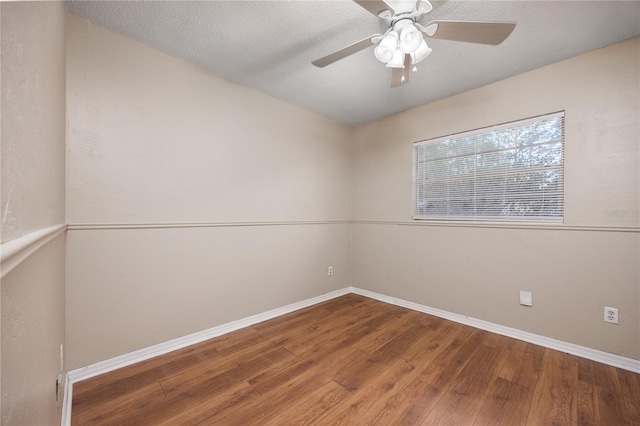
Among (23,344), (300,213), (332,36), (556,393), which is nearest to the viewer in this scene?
(23,344)

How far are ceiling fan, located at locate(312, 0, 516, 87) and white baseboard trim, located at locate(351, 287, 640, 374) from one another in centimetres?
234

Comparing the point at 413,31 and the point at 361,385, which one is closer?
the point at 413,31

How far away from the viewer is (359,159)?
3.57 m

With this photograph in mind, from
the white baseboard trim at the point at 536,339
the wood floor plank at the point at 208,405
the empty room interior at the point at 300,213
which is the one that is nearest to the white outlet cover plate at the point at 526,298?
the empty room interior at the point at 300,213

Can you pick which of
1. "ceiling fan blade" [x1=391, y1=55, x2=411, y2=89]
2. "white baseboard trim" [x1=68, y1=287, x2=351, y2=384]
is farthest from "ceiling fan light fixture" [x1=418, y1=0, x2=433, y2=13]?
"white baseboard trim" [x1=68, y1=287, x2=351, y2=384]

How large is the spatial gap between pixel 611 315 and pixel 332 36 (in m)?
2.90

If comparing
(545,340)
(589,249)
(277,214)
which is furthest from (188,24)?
(545,340)

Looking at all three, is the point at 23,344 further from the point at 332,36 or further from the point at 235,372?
the point at 332,36

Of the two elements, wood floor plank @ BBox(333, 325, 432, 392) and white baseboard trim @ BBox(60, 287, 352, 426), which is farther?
wood floor plank @ BBox(333, 325, 432, 392)

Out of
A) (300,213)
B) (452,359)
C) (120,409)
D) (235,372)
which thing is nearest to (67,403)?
(120,409)

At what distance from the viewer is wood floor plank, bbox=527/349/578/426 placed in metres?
1.38

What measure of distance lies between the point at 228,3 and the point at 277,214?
180 centimetres

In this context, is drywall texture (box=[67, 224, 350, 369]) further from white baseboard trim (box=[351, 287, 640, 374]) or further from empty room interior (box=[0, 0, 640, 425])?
white baseboard trim (box=[351, 287, 640, 374])

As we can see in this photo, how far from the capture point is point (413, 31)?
1.38m
